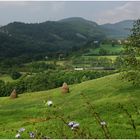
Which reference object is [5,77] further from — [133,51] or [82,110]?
[133,51]

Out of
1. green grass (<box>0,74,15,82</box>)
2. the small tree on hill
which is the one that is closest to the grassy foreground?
the small tree on hill

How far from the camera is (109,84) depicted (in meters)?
42.1

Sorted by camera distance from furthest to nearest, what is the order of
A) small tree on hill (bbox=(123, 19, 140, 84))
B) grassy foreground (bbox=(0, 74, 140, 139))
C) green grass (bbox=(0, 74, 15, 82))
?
green grass (bbox=(0, 74, 15, 82)) → small tree on hill (bbox=(123, 19, 140, 84)) → grassy foreground (bbox=(0, 74, 140, 139))

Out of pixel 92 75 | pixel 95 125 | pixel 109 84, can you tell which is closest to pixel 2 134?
pixel 95 125

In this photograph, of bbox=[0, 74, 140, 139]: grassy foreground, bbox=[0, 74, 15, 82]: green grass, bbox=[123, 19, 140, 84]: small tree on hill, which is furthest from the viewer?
bbox=[0, 74, 15, 82]: green grass

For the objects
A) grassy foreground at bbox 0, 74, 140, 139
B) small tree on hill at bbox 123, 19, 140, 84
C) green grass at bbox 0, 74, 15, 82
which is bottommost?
green grass at bbox 0, 74, 15, 82

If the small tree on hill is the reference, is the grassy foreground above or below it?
below

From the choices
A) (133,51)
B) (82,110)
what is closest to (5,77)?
(82,110)

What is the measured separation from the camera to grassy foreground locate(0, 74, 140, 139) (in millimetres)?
23516

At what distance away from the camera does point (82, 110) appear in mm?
32094

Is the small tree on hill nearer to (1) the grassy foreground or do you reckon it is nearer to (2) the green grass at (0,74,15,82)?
(1) the grassy foreground

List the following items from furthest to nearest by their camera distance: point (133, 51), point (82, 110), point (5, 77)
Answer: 1. point (5, 77)
2. point (82, 110)
3. point (133, 51)

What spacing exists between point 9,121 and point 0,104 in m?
13.8

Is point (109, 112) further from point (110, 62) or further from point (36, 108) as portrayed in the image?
point (110, 62)
